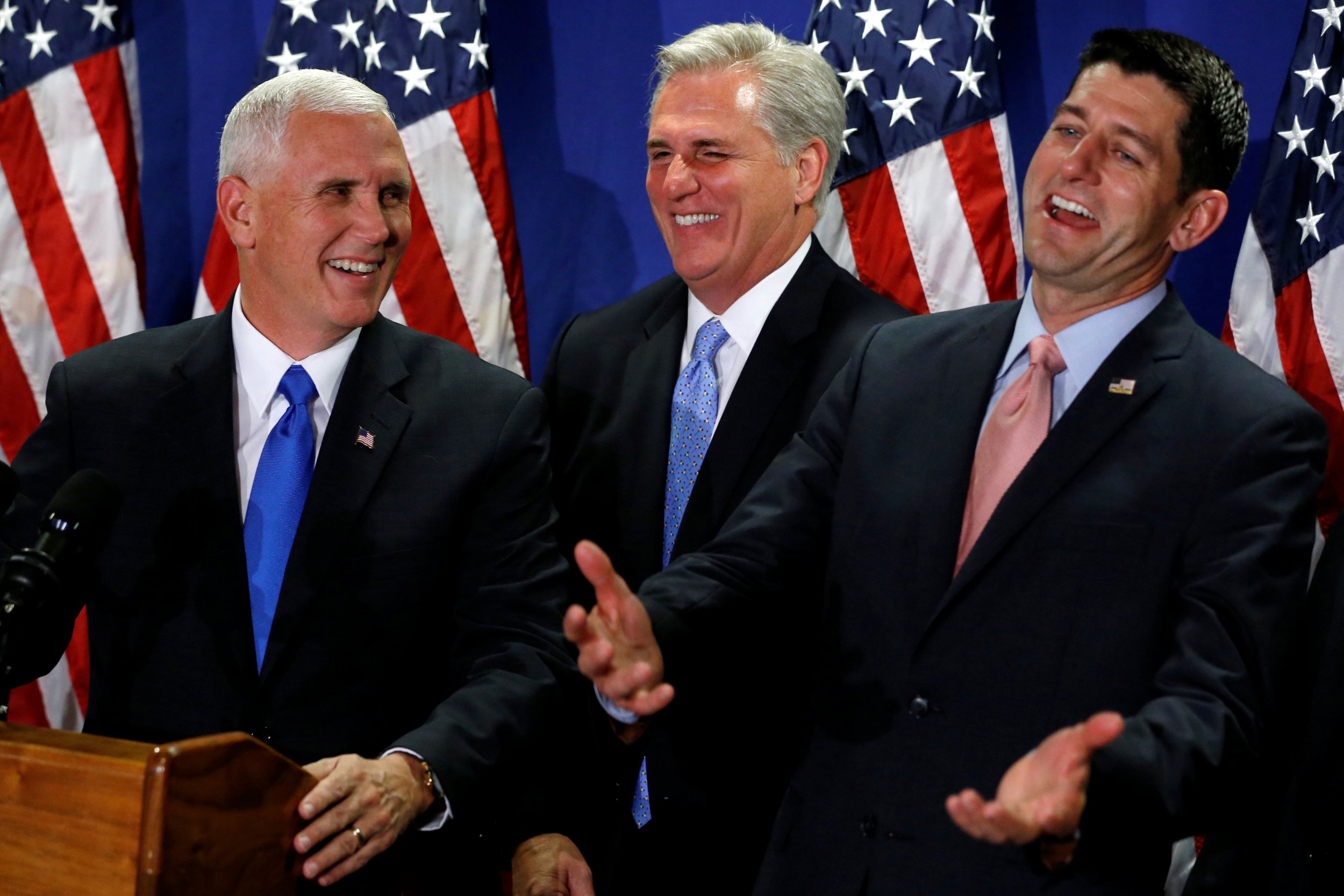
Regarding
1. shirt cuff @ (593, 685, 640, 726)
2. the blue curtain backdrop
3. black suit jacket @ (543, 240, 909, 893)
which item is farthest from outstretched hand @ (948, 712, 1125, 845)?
the blue curtain backdrop

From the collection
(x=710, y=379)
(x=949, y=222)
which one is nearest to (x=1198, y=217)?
(x=710, y=379)

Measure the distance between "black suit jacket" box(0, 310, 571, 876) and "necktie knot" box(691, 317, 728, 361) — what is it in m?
0.46

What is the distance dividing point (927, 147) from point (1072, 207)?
122 cm

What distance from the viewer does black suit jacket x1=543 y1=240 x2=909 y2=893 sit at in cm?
236

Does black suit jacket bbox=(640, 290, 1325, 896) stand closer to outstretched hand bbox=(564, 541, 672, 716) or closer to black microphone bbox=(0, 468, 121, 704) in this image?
outstretched hand bbox=(564, 541, 672, 716)

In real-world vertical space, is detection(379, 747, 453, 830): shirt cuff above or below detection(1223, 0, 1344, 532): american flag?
below

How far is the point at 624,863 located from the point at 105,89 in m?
2.54

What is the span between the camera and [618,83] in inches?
147

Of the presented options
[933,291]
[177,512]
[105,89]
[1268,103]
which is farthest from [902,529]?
[105,89]

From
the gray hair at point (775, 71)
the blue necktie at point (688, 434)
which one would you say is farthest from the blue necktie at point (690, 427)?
the gray hair at point (775, 71)

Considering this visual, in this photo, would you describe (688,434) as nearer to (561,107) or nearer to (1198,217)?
(1198,217)

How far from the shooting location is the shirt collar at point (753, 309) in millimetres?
2678

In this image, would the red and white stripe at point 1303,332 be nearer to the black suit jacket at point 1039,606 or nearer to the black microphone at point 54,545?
the black suit jacket at point 1039,606

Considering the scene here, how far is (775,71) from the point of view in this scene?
9.16 feet
